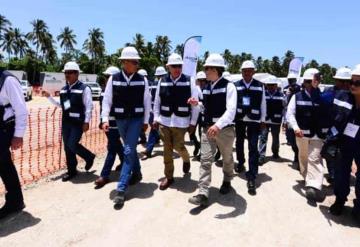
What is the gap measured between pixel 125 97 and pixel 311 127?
286 centimetres

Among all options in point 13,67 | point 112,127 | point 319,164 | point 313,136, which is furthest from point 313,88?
point 13,67

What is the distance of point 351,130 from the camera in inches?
199

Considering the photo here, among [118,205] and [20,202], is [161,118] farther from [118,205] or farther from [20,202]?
[20,202]

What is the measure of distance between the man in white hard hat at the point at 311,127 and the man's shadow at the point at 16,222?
12.6ft

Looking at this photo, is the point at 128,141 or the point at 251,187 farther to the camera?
the point at 251,187

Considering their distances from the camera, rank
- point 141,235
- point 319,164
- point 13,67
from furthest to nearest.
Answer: point 13,67, point 319,164, point 141,235

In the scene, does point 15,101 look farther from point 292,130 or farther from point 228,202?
point 292,130

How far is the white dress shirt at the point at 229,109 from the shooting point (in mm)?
5141

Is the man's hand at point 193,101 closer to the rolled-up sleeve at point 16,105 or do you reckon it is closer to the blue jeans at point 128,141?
the blue jeans at point 128,141

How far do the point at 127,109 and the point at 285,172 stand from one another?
3.53m

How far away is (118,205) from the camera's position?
17.7 feet

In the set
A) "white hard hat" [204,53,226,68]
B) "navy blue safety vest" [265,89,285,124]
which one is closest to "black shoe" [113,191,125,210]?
"white hard hat" [204,53,226,68]

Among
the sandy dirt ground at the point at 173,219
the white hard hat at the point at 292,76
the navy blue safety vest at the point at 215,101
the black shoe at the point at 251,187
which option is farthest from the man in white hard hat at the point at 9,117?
the white hard hat at the point at 292,76

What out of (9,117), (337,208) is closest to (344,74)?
(337,208)
